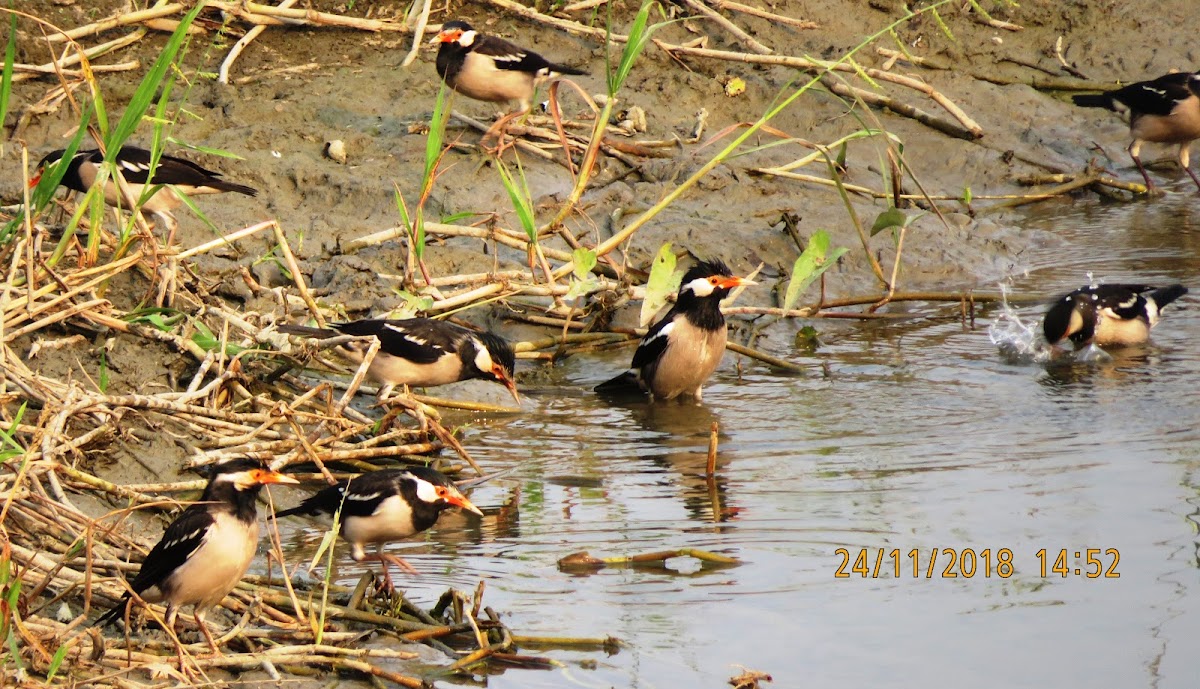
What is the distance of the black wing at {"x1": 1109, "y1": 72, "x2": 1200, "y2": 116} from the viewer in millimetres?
12000

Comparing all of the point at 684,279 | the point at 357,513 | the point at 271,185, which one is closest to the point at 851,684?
the point at 357,513

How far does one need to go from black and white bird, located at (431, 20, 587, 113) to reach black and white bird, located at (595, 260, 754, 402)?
275cm

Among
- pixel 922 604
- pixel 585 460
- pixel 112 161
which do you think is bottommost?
pixel 585 460

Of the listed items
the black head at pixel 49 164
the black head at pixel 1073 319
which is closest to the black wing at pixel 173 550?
the black head at pixel 49 164

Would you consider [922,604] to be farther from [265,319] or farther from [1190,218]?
[1190,218]

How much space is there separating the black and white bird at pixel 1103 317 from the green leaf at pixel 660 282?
2.26 metres

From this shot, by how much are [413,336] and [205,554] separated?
2810 millimetres

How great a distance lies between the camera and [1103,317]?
862 cm

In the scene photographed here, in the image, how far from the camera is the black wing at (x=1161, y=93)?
1200 centimetres

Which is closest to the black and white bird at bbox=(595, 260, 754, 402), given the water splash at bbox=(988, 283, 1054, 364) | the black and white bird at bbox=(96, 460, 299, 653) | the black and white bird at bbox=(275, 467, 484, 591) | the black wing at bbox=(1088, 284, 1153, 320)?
the water splash at bbox=(988, 283, 1054, 364)

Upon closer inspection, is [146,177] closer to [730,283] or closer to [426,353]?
[426,353]

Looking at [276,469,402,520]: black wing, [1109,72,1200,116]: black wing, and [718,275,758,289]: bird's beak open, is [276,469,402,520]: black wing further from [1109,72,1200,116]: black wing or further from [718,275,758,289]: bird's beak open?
[1109,72,1200,116]: black wing

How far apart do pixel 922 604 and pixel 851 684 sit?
66 cm

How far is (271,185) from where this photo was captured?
389 inches
